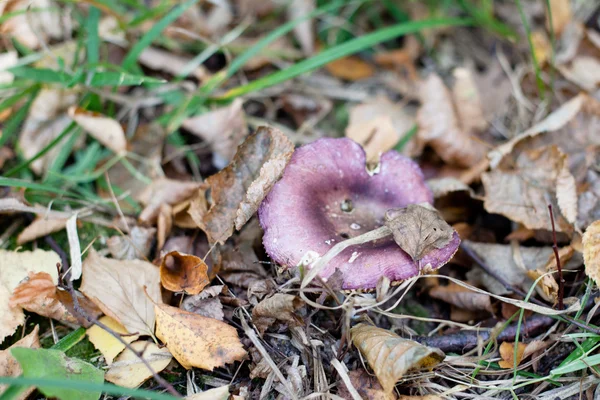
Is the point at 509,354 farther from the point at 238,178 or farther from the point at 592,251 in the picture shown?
the point at 238,178

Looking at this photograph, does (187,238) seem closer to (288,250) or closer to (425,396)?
(288,250)

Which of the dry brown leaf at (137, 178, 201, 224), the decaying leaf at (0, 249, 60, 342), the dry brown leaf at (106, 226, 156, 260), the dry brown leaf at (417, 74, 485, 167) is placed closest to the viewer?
the decaying leaf at (0, 249, 60, 342)

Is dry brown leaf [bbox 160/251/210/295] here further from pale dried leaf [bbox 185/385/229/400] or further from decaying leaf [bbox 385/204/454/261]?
decaying leaf [bbox 385/204/454/261]

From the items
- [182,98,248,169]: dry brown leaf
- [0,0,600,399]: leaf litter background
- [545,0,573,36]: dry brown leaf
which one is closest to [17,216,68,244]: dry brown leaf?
[0,0,600,399]: leaf litter background

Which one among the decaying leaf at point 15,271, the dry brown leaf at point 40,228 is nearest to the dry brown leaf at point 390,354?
the decaying leaf at point 15,271

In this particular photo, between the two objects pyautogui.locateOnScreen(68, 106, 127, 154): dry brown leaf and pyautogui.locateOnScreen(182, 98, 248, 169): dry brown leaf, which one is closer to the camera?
pyautogui.locateOnScreen(68, 106, 127, 154): dry brown leaf

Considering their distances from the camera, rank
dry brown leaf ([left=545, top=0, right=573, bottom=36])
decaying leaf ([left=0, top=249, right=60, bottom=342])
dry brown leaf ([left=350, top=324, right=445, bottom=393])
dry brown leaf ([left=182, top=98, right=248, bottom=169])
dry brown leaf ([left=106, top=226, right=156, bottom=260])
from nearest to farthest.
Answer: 1. dry brown leaf ([left=350, top=324, right=445, bottom=393])
2. decaying leaf ([left=0, top=249, right=60, bottom=342])
3. dry brown leaf ([left=106, top=226, right=156, bottom=260])
4. dry brown leaf ([left=182, top=98, right=248, bottom=169])
5. dry brown leaf ([left=545, top=0, right=573, bottom=36])

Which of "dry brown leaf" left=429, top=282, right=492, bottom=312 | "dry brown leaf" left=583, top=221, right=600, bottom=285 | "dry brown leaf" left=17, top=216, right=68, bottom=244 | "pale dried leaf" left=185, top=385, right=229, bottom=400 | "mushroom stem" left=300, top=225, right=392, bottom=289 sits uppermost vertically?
"mushroom stem" left=300, top=225, right=392, bottom=289

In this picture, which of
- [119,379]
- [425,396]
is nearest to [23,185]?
[119,379]
